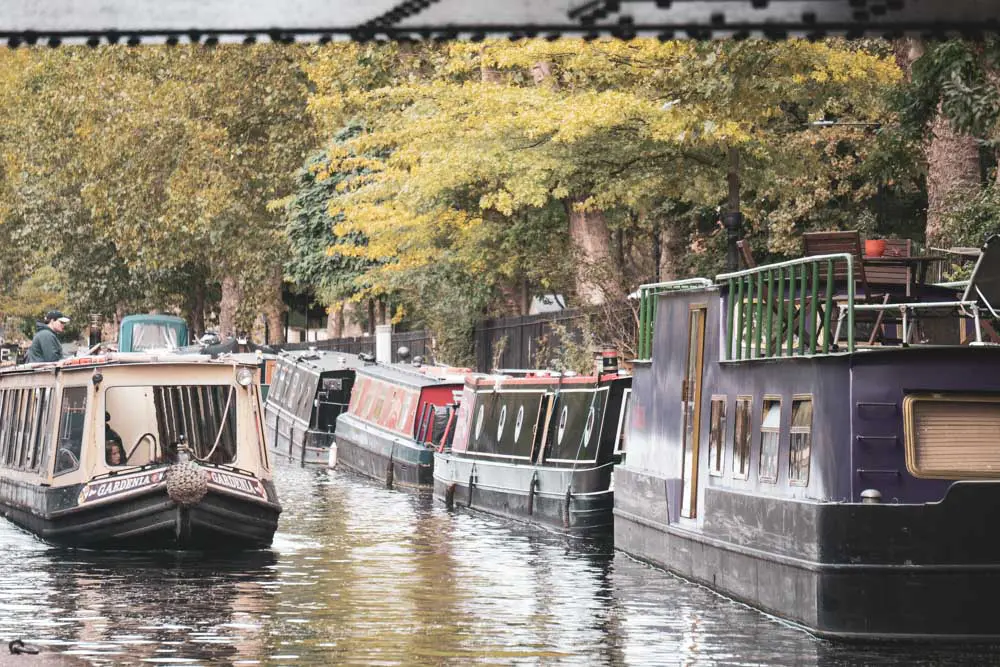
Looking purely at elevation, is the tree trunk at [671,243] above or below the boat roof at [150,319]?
above

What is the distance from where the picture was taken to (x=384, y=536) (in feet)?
83.3

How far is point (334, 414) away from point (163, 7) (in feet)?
119

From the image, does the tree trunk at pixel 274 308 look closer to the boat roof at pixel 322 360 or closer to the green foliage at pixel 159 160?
the green foliage at pixel 159 160

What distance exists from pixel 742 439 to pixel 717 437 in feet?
2.75

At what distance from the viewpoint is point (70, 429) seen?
23.6m

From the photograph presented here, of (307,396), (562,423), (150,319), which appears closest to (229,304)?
(150,319)

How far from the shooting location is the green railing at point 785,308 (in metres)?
15.5

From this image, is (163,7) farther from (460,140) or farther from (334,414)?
(334,414)

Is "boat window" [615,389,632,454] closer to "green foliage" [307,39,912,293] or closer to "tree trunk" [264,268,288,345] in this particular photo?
"green foliage" [307,39,912,293]

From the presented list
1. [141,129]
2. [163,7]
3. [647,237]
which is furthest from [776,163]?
[141,129]

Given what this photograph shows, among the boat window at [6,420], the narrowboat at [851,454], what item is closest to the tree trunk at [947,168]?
the narrowboat at [851,454]

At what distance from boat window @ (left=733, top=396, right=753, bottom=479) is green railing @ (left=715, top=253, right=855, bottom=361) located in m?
0.43

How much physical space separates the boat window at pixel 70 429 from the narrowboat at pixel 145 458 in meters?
0.01

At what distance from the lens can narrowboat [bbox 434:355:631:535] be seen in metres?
24.6
